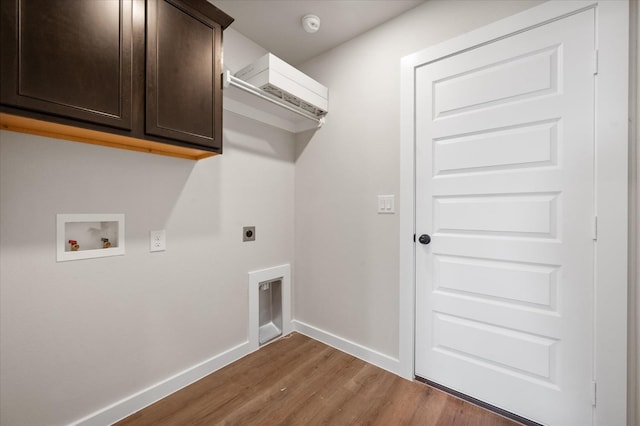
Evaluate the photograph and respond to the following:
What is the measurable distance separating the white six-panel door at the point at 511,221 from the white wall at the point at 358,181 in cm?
20

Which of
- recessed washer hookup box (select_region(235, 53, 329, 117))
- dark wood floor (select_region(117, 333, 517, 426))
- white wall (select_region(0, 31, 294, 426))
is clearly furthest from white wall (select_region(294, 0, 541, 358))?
white wall (select_region(0, 31, 294, 426))

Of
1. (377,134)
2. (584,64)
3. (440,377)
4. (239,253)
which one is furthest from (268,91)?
(440,377)

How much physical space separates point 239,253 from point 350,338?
1.11 metres

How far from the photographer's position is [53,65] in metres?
0.98

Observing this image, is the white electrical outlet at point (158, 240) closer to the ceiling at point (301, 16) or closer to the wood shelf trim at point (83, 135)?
the wood shelf trim at point (83, 135)

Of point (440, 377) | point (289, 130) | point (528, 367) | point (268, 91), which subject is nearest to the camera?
point (528, 367)

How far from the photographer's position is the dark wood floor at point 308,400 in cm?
144

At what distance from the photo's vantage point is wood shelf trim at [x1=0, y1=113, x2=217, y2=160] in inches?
41.1

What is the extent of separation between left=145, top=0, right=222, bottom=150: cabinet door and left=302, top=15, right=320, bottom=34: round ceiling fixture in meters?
0.66

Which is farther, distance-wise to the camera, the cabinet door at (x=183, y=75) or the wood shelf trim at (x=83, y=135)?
the cabinet door at (x=183, y=75)

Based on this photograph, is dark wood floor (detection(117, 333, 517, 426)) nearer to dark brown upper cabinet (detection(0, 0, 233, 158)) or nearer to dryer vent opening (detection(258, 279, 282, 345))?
dryer vent opening (detection(258, 279, 282, 345))

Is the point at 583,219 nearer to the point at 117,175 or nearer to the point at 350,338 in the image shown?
the point at 350,338

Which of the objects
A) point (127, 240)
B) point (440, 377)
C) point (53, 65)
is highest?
point (53, 65)

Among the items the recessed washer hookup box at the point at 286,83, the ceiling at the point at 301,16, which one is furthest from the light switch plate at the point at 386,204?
the ceiling at the point at 301,16
